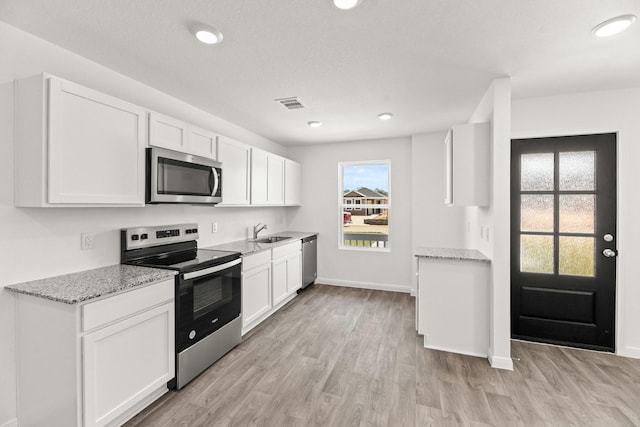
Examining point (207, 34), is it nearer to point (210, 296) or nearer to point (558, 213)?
point (210, 296)

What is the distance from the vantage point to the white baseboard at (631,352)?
2676mm

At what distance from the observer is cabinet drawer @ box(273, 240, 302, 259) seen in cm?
375

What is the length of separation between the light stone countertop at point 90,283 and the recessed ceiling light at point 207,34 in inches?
64.1

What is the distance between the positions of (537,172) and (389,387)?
100.0 inches

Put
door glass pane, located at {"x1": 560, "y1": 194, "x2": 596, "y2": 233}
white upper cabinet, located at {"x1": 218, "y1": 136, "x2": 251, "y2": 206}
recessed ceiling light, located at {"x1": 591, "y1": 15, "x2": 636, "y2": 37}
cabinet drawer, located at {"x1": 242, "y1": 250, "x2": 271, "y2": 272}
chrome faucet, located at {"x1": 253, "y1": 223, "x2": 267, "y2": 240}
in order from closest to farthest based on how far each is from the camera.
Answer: recessed ceiling light, located at {"x1": 591, "y1": 15, "x2": 636, "y2": 37}
door glass pane, located at {"x1": 560, "y1": 194, "x2": 596, "y2": 233}
cabinet drawer, located at {"x1": 242, "y1": 250, "x2": 271, "y2": 272}
white upper cabinet, located at {"x1": 218, "y1": 136, "x2": 251, "y2": 206}
chrome faucet, located at {"x1": 253, "y1": 223, "x2": 267, "y2": 240}

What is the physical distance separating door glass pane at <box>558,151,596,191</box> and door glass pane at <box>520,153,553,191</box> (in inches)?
3.9

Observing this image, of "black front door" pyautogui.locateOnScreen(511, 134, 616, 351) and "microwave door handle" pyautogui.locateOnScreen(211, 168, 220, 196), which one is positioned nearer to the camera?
"black front door" pyautogui.locateOnScreen(511, 134, 616, 351)

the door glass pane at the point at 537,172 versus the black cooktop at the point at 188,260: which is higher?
the door glass pane at the point at 537,172

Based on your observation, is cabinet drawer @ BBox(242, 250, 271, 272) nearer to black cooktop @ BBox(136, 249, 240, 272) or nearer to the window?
black cooktop @ BBox(136, 249, 240, 272)

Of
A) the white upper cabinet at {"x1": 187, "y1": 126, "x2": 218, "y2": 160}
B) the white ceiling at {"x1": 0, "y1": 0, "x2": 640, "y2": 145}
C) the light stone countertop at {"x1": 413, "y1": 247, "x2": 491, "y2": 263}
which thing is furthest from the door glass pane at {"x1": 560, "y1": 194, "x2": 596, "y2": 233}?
the white upper cabinet at {"x1": 187, "y1": 126, "x2": 218, "y2": 160}

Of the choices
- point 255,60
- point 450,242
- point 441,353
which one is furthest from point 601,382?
point 255,60

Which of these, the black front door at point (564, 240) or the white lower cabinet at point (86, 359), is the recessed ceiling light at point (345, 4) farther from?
the black front door at point (564, 240)

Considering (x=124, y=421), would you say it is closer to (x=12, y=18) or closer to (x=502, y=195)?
(x=12, y=18)

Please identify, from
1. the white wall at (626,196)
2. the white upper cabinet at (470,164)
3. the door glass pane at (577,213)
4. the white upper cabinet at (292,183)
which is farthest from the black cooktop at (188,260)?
the white wall at (626,196)
